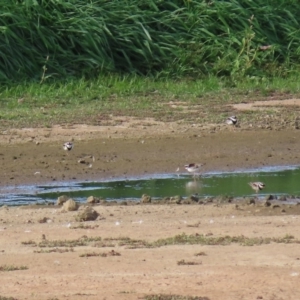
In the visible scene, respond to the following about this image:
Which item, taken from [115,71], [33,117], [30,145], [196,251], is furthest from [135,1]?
[196,251]

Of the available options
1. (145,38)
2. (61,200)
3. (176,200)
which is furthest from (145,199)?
(145,38)

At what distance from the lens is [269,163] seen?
1293cm

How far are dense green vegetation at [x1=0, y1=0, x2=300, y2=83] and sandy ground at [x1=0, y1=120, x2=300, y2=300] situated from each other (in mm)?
3170

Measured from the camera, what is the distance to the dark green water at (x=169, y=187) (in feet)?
36.0

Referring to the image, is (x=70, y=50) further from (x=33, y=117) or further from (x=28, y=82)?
(x=33, y=117)

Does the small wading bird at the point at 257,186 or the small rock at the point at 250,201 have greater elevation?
the small rock at the point at 250,201

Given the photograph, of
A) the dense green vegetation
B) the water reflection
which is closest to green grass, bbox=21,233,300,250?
the water reflection

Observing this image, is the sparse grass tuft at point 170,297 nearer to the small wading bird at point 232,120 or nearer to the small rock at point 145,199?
the small rock at point 145,199

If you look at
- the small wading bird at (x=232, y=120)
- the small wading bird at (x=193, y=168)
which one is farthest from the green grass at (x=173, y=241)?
the small wading bird at (x=232, y=120)

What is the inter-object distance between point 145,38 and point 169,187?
21.6 feet

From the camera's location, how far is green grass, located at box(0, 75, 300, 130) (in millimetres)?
14401

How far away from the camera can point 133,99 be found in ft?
51.4

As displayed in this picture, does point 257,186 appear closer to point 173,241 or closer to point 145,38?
point 173,241

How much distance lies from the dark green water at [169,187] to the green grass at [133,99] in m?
2.29
